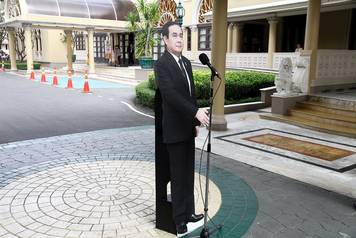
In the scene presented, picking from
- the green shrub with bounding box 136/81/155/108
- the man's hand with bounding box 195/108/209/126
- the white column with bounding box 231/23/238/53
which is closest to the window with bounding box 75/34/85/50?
the white column with bounding box 231/23/238/53

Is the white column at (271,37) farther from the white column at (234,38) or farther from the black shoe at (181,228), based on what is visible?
the black shoe at (181,228)

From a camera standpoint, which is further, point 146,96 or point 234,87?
point 234,87

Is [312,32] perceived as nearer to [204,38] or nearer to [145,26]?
[204,38]

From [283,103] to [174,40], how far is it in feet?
22.7

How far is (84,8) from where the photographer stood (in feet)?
76.5

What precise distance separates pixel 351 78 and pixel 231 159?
7264mm

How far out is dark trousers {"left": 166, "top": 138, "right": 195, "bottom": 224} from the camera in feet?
10.7

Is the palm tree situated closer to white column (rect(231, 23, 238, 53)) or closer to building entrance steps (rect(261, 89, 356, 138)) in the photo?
white column (rect(231, 23, 238, 53))

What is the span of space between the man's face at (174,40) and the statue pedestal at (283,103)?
22.5 ft

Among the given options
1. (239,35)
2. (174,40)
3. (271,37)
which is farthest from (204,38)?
(174,40)

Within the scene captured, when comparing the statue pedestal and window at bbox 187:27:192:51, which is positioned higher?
window at bbox 187:27:192:51

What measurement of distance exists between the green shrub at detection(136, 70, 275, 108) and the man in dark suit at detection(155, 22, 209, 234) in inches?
277

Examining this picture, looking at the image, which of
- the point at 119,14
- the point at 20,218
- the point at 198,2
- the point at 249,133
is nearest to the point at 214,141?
the point at 249,133

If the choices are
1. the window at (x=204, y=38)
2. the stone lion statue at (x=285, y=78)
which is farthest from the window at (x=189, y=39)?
the stone lion statue at (x=285, y=78)
